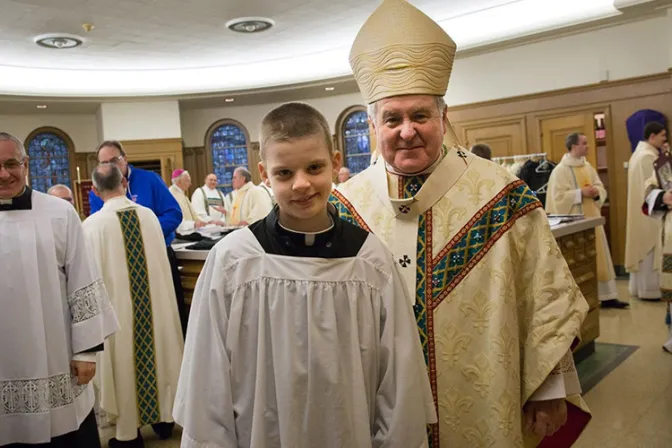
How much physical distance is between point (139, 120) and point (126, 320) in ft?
29.3

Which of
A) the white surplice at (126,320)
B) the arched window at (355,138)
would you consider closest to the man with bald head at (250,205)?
the white surplice at (126,320)

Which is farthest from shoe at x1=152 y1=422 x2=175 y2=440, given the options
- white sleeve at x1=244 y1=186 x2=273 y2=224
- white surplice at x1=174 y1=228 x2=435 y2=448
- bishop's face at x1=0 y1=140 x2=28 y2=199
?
white sleeve at x1=244 y1=186 x2=273 y2=224

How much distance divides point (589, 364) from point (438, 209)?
3.52m

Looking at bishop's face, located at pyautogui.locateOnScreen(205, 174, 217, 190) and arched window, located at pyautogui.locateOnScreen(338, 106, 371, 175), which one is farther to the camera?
arched window, located at pyautogui.locateOnScreen(338, 106, 371, 175)

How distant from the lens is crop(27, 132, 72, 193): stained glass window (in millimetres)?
12508

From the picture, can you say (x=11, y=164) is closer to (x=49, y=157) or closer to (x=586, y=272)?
(x=586, y=272)

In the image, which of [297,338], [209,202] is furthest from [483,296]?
[209,202]

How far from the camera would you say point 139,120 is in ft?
39.3

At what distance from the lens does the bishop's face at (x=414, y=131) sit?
1.75 metres

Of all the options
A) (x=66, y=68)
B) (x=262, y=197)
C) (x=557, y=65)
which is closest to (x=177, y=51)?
(x=66, y=68)

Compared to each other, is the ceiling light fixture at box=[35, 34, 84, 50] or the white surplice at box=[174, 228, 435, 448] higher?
the ceiling light fixture at box=[35, 34, 84, 50]

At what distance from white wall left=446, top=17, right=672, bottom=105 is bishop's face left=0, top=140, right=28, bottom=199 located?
778 centimetres

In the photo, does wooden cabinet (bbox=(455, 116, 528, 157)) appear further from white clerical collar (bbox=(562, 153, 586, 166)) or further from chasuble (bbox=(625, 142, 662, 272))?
chasuble (bbox=(625, 142, 662, 272))

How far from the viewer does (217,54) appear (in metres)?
10.5
